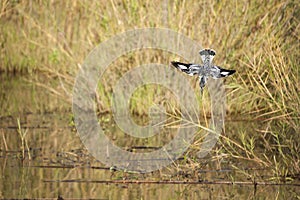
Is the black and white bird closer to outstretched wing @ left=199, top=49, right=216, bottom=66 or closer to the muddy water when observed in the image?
outstretched wing @ left=199, top=49, right=216, bottom=66

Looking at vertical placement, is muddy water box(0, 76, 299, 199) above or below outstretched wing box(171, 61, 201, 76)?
below

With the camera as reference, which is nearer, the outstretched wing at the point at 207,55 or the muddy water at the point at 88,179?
the outstretched wing at the point at 207,55

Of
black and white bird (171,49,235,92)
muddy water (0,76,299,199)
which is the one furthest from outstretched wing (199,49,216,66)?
muddy water (0,76,299,199)

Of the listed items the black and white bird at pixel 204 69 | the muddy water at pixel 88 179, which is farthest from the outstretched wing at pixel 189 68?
the muddy water at pixel 88 179

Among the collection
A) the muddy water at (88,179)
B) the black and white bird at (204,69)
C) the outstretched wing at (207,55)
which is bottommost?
the muddy water at (88,179)

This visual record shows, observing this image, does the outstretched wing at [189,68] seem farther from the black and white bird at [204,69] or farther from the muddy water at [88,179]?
the muddy water at [88,179]

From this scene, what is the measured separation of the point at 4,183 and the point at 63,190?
1.41 ft

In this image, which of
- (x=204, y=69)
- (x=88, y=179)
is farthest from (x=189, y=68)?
(x=88, y=179)

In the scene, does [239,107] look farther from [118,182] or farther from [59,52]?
[118,182]

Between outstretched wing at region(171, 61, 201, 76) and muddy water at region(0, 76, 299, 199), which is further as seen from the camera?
muddy water at region(0, 76, 299, 199)

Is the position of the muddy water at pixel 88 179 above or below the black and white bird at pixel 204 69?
below

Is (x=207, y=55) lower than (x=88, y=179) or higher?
higher

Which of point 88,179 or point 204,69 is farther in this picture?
point 88,179

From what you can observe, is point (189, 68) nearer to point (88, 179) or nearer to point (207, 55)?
point (207, 55)
